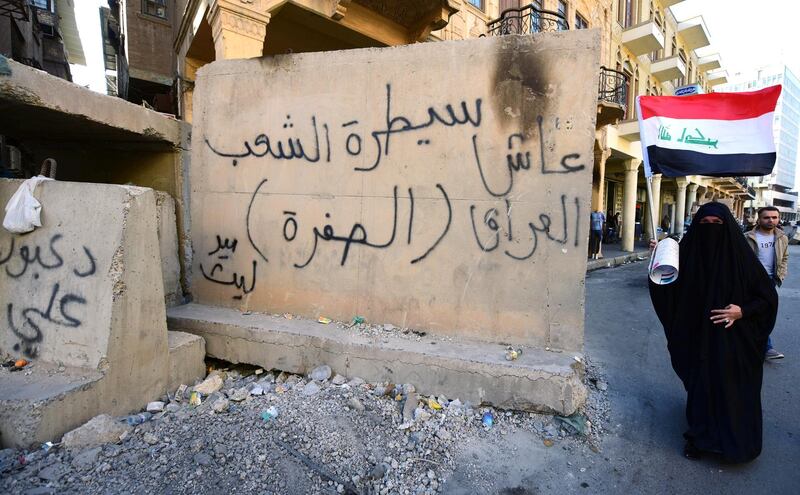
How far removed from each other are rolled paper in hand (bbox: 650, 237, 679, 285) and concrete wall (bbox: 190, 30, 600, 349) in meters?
0.46

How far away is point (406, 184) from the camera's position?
3.47 m

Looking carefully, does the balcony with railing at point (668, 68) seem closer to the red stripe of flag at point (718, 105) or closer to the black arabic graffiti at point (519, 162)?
the red stripe of flag at point (718, 105)

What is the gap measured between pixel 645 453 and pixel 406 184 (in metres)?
2.46

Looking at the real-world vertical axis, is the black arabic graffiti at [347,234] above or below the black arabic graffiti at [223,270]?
above

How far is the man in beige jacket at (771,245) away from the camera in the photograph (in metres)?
4.31

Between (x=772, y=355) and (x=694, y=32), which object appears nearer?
(x=772, y=355)

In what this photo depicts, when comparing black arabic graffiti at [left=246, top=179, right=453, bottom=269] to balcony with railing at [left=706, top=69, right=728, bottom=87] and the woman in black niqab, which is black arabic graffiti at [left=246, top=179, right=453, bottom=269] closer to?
the woman in black niqab

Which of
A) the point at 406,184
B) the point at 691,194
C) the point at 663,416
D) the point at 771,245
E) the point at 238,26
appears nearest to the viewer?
the point at 663,416

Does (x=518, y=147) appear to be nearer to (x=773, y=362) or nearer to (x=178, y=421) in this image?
(x=178, y=421)

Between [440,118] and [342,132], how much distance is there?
33.5 inches

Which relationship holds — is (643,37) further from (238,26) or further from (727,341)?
(727,341)

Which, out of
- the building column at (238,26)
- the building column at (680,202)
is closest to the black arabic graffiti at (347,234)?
the building column at (238,26)

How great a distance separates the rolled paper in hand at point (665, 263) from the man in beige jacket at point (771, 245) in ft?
8.16

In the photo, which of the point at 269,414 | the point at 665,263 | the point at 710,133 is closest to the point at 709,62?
the point at 710,133
